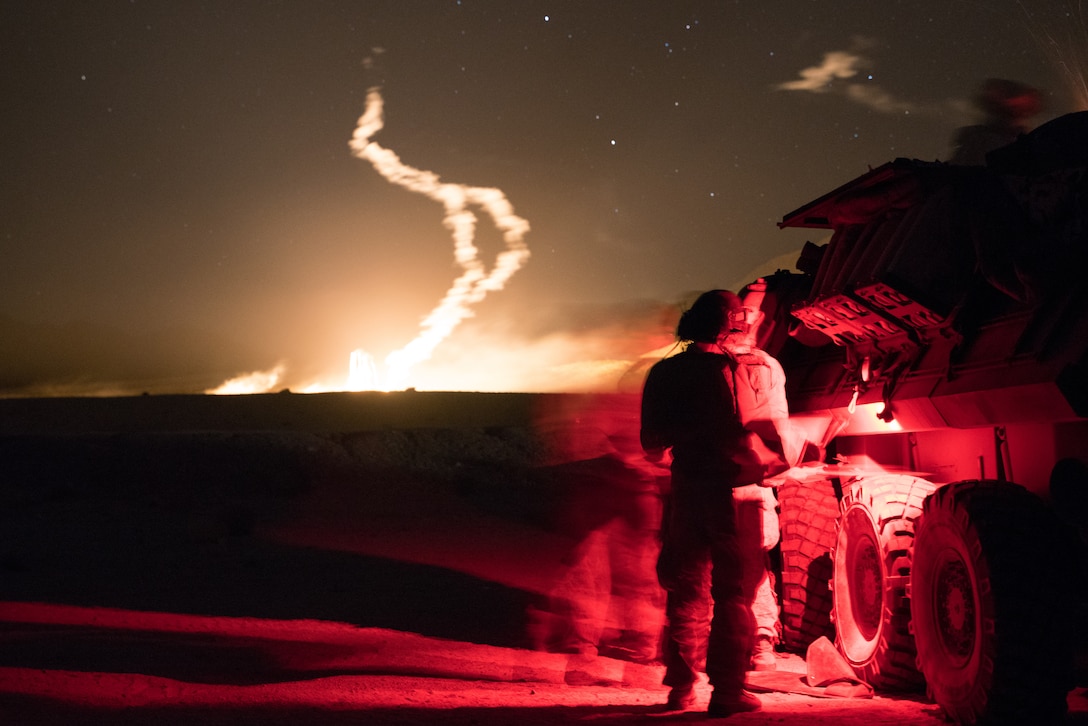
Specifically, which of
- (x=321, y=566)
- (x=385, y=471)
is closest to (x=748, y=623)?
(x=321, y=566)

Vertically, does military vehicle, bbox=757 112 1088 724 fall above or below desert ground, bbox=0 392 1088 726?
above

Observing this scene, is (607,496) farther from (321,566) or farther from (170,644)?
(321,566)

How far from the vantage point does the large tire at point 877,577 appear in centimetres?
612

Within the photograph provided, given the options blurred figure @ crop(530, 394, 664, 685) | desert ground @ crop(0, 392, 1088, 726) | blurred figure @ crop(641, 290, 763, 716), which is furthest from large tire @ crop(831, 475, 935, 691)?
blurred figure @ crop(530, 394, 664, 685)

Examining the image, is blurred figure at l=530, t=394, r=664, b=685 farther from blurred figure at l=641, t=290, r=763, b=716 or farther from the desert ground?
blurred figure at l=641, t=290, r=763, b=716

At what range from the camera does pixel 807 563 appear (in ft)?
26.6

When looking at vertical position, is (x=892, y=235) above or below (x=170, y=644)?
above

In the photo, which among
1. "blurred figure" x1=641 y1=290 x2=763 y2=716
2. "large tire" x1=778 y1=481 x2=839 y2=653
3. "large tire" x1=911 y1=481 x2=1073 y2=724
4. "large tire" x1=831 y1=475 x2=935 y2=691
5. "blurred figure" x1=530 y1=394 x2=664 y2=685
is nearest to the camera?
"large tire" x1=911 y1=481 x2=1073 y2=724

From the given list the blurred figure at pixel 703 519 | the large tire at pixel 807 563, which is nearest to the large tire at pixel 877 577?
the large tire at pixel 807 563

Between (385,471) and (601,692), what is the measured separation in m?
35.1

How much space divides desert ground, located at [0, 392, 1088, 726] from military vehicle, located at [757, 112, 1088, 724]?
516 millimetres

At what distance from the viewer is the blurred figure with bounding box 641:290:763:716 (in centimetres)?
573

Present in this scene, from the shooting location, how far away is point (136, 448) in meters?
44.3

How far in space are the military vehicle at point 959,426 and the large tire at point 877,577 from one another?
0.01m
